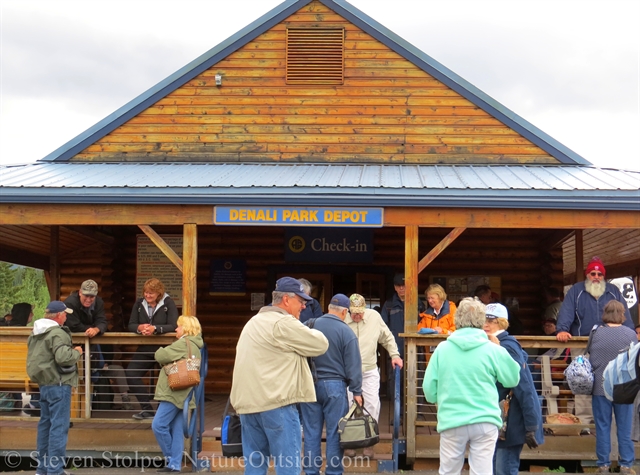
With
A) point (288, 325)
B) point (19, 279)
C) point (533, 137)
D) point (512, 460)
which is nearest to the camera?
point (288, 325)

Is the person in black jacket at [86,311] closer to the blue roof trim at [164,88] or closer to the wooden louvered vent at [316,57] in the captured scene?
the blue roof trim at [164,88]

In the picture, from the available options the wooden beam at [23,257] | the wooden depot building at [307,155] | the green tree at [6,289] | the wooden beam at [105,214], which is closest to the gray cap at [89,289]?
the wooden beam at [105,214]

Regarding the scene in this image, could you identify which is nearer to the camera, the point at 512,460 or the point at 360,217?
the point at 512,460

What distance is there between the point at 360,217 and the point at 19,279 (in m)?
70.8

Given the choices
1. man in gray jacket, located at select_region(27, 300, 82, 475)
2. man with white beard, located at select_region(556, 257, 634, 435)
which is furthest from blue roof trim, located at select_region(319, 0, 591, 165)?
man in gray jacket, located at select_region(27, 300, 82, 475)

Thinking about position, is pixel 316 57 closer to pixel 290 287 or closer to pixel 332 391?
pixel 332 391

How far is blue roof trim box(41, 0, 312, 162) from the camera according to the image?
43.4ft

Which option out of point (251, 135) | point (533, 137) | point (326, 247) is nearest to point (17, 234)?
point (251, 135)

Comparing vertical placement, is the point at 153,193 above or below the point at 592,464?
above

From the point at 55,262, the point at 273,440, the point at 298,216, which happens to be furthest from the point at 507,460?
the point at 55,262

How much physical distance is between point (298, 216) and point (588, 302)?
3.62 metres

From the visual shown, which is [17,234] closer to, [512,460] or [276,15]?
[276,15]

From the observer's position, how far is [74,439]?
383 inches

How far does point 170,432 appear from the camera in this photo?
9.02 metres
